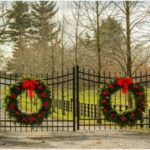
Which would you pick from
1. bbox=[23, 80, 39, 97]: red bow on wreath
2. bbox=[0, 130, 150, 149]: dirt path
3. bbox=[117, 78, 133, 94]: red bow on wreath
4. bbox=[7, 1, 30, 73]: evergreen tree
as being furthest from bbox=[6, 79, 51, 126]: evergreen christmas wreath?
bbox=[7, 1, 30, 73]: evergreen tree

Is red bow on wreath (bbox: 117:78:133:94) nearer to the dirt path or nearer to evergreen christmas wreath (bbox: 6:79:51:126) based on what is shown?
the dirt path

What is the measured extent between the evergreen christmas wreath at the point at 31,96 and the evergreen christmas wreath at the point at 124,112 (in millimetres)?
2037

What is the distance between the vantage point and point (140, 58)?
1917 cm

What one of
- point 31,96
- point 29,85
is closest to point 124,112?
point 31,96

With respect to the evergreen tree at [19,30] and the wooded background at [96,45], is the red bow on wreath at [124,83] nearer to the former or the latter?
the wooded background at [96,45]

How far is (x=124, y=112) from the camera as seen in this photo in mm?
14422

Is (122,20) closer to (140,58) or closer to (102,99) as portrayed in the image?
(140,58)

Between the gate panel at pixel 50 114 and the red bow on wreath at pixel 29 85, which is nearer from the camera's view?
the red bow on wreath at pixel 29 85

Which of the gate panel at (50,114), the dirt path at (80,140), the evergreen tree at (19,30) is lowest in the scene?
the dirt path at (80,140)

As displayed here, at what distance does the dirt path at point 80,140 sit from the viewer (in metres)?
12.1

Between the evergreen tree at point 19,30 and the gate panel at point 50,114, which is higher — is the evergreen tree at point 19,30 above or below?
above

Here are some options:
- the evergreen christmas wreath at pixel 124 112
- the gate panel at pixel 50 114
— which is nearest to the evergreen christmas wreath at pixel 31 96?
the gate panel at pixel 50 114

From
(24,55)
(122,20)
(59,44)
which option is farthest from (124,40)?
(24,55)

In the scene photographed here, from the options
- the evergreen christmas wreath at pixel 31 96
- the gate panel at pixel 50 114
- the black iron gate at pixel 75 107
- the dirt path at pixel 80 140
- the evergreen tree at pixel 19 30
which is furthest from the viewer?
the evergreen tree at pixel 19 30
